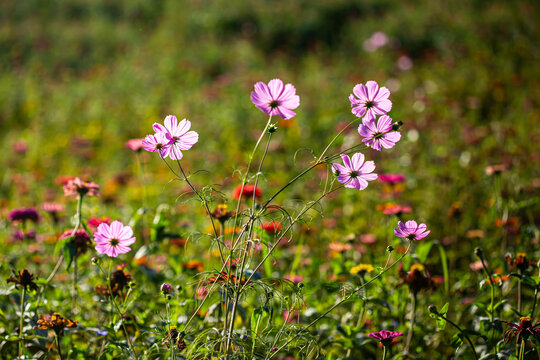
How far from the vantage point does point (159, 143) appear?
1.06 meters

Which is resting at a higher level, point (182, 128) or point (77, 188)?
point (77, 188)

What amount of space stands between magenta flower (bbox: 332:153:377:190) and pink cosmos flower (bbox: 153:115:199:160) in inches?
14.0

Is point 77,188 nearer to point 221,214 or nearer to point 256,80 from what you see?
point 221,214

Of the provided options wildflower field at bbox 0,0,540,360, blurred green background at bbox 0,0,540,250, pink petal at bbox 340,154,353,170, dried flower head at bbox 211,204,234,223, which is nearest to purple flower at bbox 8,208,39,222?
wildflower field at bbox 0,0,540,360

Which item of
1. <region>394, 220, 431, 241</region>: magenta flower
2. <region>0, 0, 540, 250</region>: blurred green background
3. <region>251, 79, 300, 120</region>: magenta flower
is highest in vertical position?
<region>0, 0, 540, 250</region>: blurred green background

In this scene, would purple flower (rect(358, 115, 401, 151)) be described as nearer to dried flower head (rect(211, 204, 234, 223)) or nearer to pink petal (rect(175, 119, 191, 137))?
pink petal (rect(175, 119, 191, 137))

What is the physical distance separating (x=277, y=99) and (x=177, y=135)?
0.26 meters

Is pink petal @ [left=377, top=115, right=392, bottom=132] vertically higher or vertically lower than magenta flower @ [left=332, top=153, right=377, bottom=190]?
higher

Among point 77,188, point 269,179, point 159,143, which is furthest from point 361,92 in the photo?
point 269,179

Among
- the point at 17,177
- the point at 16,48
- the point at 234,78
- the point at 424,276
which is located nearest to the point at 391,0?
the point at 234,78

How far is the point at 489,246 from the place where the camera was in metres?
2.27

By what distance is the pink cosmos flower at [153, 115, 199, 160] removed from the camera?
106cm

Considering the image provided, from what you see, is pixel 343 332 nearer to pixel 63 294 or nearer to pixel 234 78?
pixel 63 294

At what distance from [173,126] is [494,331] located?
109 cm
